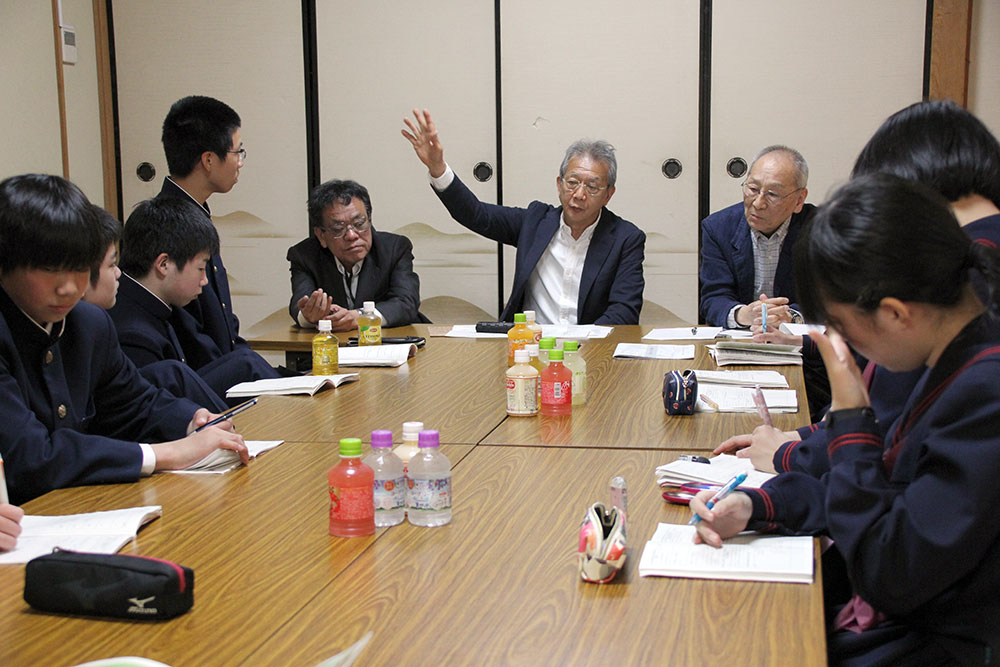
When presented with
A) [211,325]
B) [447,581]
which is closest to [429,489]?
[447,581]

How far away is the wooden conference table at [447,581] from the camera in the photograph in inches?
43.5

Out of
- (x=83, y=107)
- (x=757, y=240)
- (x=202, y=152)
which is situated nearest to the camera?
(x=202, y=152)

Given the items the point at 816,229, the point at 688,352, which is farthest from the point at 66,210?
the point at 688,352

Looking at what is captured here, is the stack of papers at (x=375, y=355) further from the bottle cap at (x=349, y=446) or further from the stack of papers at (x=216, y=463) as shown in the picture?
the bottle cap at (x=349, y=446)

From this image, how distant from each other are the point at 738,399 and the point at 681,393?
0.72 ft

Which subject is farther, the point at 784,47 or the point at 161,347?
the point at 784,47

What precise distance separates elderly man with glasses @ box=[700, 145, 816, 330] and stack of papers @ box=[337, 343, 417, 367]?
127cm

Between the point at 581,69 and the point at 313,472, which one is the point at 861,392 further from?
the point at 581,69

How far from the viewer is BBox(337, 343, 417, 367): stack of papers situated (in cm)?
299

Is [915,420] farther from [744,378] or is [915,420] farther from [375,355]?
[375,355]

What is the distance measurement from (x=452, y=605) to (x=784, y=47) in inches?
170

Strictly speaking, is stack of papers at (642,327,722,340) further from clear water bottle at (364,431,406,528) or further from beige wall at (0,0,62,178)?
beige wall at (0,0,62,178)

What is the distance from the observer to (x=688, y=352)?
3117 millimetres

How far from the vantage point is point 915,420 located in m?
1.33
